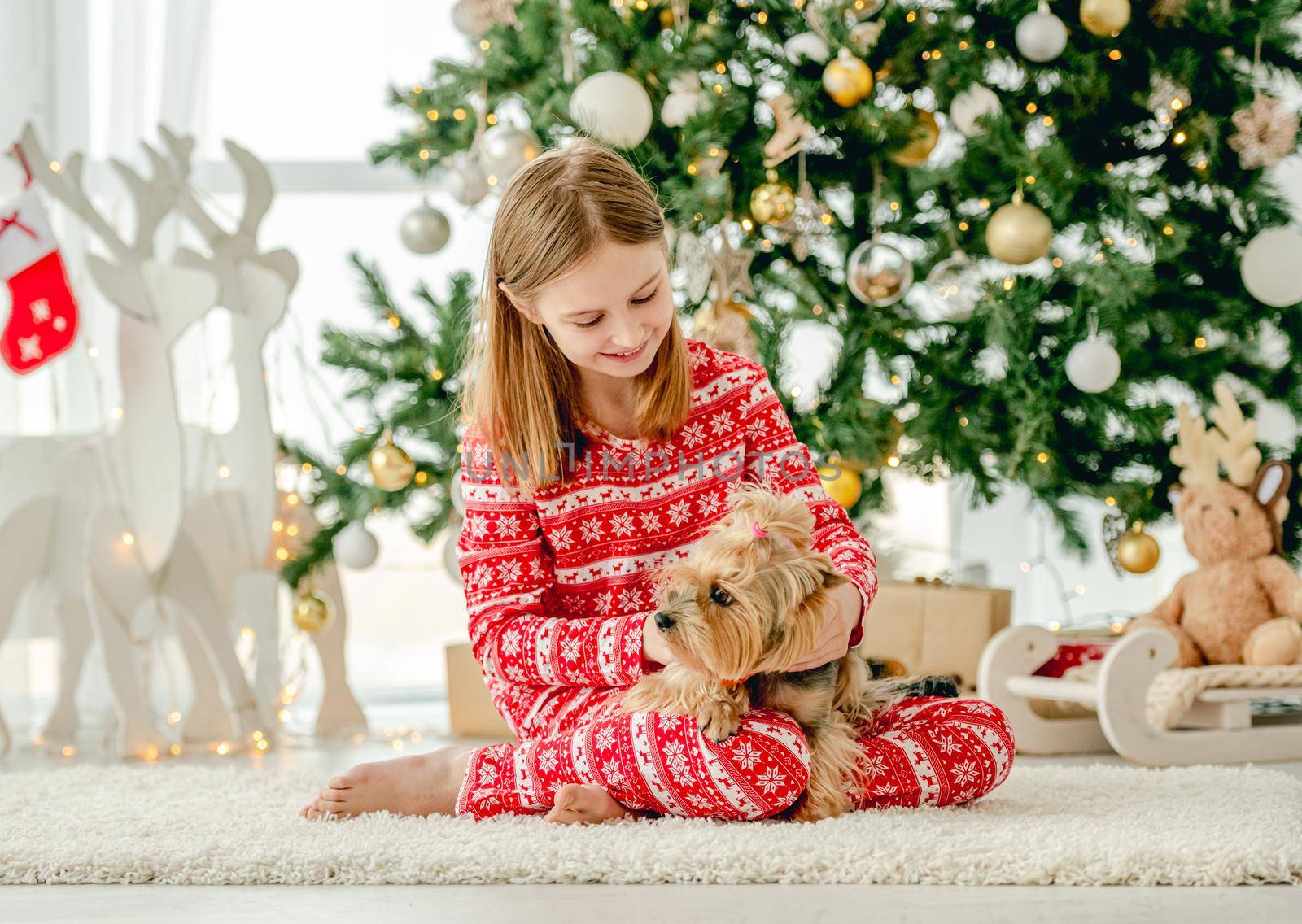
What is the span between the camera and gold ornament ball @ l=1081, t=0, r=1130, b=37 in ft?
7.35

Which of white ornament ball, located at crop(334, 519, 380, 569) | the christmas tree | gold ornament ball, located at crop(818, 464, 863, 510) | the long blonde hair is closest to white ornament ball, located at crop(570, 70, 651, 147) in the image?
the christmas tree

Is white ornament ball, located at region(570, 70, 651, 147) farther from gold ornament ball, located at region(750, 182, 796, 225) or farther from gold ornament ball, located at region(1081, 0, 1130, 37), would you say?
gold ornament ball, located at region(1081, 0, 1130, 37)

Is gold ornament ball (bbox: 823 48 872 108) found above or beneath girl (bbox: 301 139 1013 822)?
above

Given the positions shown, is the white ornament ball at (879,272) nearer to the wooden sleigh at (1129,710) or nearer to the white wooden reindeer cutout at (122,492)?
the wooden sleigh at (1129,710)

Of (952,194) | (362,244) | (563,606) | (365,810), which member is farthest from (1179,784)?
(362,244)

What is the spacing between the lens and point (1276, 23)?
7.58 feet

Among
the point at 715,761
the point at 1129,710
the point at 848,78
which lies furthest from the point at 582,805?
the point at 848,78

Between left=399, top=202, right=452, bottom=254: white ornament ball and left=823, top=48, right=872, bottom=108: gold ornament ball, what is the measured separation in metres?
0.84

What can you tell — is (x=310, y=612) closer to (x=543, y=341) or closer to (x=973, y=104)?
(x=543, y=341)

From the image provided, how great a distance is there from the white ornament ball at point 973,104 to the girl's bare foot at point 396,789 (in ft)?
4.85

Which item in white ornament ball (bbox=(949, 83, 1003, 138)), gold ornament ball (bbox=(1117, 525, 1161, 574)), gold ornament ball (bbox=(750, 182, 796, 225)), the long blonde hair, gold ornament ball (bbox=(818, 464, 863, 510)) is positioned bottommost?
gold ornament ball (bbox=(1117, 525, 1161, 574))

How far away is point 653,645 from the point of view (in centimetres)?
147

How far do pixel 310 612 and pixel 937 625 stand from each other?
1.20 m

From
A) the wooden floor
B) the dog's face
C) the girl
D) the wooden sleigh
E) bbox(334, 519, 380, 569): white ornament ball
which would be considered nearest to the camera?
the wooden floor
